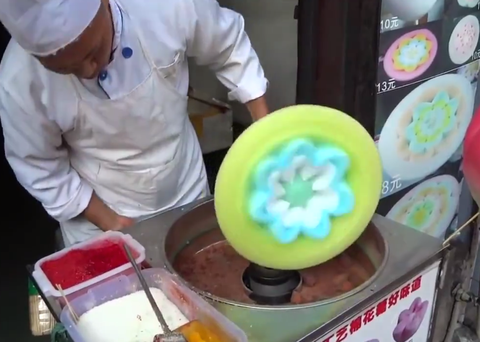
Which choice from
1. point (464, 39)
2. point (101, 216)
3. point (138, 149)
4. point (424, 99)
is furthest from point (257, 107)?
point (464, 39)

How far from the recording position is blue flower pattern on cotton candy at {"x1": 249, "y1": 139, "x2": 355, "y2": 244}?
2.45 ft

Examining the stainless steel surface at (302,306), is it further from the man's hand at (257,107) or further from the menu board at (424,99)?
the menu board at (424,99)

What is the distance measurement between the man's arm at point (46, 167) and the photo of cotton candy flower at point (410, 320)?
533mm

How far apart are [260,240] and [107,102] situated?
386 mm

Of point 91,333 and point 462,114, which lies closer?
point 91,333

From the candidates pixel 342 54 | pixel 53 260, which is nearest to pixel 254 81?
pixel 342 54

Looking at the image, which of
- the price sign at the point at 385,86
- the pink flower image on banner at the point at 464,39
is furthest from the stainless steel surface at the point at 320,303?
the pink flower image on banner at the point at 464,39

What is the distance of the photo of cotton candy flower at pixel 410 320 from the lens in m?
0.86

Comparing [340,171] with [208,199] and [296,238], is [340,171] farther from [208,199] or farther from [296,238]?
[208,199]

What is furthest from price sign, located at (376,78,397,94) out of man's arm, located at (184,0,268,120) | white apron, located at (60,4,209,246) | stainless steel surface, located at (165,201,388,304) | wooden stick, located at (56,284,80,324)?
wooden stick, located at (56,284,80,324)

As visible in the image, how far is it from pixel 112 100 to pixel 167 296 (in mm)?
377

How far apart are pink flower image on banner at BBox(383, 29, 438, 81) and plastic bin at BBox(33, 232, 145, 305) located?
2.67ft

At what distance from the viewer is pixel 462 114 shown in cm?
166

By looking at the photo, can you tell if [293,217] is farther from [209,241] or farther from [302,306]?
[209,241]
